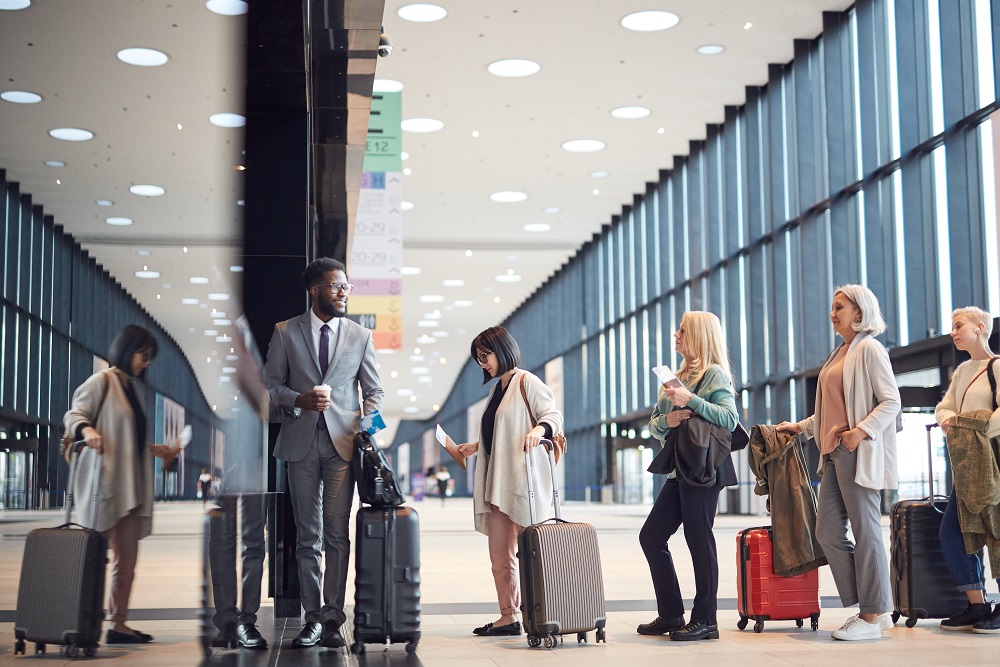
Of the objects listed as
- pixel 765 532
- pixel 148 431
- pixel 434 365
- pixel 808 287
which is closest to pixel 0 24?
pixel 148 431

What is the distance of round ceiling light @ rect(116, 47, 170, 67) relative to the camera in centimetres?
273

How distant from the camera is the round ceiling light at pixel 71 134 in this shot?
2367 millimetres

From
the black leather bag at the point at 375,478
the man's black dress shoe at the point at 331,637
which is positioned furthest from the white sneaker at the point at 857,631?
the man's black dress shoe at the point at 331,637

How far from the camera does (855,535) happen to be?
536cm

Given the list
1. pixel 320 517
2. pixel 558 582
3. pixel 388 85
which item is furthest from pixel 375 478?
pixel 388 85

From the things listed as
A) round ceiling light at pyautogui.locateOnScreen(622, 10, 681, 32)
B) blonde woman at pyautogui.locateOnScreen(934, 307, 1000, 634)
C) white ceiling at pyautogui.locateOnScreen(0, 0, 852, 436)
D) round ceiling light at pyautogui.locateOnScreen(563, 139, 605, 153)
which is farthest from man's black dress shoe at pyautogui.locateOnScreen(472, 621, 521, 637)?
round ceiling light at pyautogui.locateOnScreen(563, 139, 605, 153)

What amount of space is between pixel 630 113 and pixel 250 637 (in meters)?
15.5

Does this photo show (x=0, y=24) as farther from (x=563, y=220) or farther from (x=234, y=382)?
(x=563, y=220)

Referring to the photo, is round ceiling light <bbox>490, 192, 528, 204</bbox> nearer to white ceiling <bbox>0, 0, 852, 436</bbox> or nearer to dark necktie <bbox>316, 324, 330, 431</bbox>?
white ceiling <bbox>0, 0, 852, 436</bbox>

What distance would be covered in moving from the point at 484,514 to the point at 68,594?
10.6 feet

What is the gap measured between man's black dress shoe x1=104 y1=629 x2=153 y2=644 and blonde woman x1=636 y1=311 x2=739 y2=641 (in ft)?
9.64

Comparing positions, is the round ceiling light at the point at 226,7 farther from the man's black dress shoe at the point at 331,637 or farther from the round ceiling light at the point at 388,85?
the round ceiling light at the point at 388,85

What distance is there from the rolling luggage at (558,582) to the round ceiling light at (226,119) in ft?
7.41

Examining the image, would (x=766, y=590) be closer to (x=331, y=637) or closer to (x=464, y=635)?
(x=464, y=635)
